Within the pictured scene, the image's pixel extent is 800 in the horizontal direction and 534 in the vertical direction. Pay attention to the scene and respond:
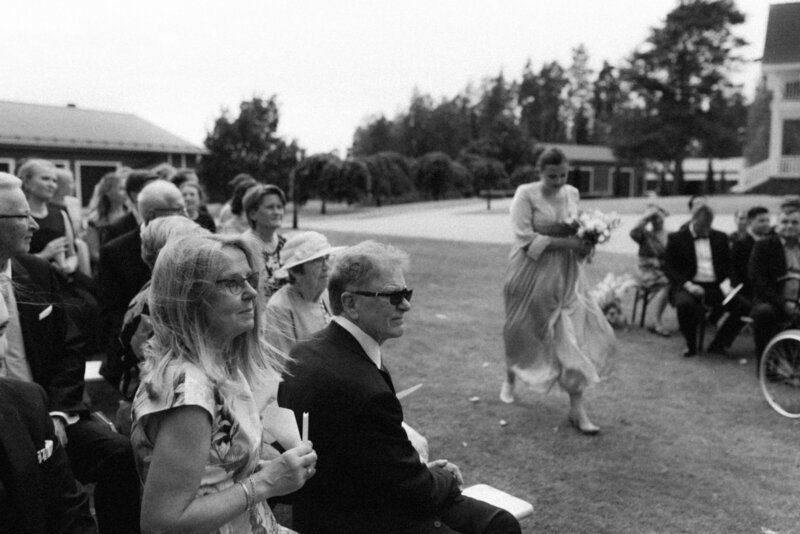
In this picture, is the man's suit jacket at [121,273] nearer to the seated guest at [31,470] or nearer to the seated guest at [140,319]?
the seated guest at [140,319]

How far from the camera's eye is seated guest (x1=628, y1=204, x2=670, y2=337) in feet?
30.6

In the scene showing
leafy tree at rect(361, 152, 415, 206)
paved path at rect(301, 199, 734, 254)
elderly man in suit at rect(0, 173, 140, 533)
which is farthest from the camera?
leafy tree at rect(361, 152, 415, 206)

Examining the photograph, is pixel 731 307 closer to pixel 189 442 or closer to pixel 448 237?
pixel 189 442

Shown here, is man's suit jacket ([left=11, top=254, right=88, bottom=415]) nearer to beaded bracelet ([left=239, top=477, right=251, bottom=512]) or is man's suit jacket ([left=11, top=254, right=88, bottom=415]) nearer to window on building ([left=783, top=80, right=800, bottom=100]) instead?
beaded bracelet ([left=239, top=477, right=251, bottom=512])

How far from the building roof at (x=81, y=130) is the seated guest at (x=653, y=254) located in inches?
844

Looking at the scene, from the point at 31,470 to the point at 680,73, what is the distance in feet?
194

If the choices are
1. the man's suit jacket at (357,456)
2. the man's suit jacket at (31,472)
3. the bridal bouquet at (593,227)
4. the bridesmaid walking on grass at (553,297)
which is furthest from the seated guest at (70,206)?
the man's suit jacket at (357,456)

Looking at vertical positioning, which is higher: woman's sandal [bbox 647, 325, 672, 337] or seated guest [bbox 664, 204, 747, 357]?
seated guest [bbox 664, 204, 747, 357]

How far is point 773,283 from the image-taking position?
23.5ft

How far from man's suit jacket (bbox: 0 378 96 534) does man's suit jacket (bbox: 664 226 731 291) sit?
24.0ft

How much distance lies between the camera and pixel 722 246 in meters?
8.36

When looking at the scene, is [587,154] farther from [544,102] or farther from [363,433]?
[363,433]

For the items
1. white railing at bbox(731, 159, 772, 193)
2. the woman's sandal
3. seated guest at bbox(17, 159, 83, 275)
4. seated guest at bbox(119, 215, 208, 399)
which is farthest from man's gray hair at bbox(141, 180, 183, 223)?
white railing at bbox(731, 159, 772, 193)

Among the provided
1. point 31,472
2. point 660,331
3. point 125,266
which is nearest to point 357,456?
point 31,472
